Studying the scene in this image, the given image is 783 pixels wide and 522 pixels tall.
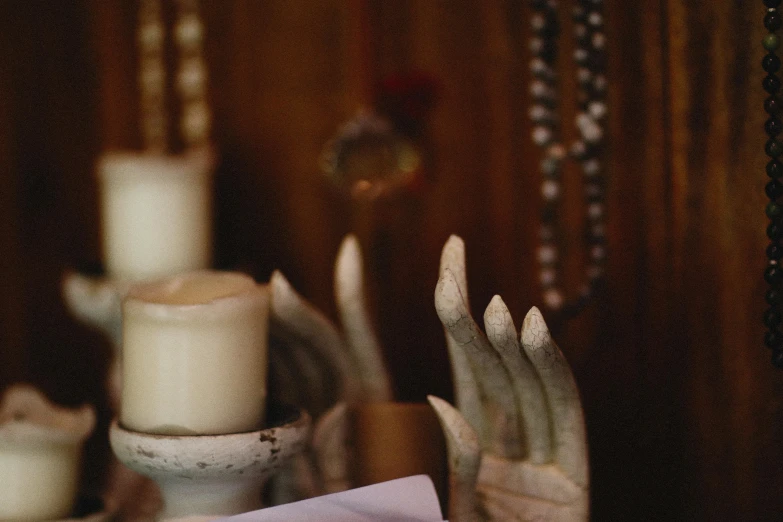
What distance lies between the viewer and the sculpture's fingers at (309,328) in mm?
546

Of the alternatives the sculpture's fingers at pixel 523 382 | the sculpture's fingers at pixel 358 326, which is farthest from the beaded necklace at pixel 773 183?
the sculpture's fingers at pixel 358 326

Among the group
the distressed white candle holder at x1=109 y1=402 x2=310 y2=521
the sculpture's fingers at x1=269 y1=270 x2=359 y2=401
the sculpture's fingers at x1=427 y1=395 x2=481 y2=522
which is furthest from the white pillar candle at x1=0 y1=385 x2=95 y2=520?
the sculpture's fingers at x1=427 y1=395 x2=481 y2=522

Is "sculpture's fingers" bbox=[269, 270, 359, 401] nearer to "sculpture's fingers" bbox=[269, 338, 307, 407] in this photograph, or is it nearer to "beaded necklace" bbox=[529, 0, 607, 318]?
"sculpture's fingers" bbox=[269, 338, 307, 407]

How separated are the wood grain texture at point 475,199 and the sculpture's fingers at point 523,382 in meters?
0.13

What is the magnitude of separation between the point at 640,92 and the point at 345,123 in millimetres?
312

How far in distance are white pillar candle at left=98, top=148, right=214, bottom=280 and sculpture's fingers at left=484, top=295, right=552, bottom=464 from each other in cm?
34

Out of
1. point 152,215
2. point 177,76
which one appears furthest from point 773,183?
point 177,76

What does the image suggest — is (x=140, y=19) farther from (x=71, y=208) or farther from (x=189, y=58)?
(x=71, y=208)

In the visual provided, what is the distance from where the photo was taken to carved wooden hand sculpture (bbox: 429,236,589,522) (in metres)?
0.45

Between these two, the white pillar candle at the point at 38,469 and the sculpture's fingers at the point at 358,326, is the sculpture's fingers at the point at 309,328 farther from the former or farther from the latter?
the white pillar candle at the point at 38,469

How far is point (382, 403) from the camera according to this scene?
61 centimetres

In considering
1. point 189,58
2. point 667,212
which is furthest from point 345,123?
point 667,212

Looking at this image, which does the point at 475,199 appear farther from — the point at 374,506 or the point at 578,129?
the point at 374,506

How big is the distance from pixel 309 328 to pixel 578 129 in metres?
0.26
